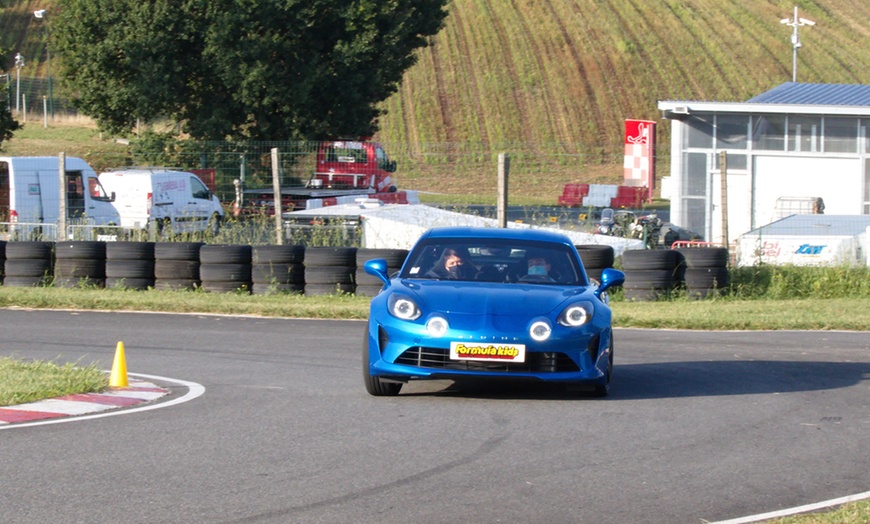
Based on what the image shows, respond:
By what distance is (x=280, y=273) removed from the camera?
53.5 ft

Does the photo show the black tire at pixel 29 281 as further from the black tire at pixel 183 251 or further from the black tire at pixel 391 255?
the black tire at pixel 391 255

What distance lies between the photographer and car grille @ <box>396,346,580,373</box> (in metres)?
7.92

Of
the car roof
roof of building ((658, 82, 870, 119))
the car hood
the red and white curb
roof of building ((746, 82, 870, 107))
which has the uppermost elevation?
roof of building ((746, 82, 870, 107))

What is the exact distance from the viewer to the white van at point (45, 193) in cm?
2538

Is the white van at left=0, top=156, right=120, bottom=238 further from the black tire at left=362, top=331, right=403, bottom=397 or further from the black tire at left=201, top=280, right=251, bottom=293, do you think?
the black tire at left=362, top=331, right=403, bottom=397

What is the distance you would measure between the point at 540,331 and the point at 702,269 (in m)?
8.57

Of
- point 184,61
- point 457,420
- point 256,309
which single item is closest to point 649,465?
point 457,420

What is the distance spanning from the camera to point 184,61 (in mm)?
39188

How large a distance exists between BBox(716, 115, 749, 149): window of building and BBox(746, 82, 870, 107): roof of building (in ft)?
2.37

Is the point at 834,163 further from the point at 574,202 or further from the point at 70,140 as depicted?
the point at 70,140

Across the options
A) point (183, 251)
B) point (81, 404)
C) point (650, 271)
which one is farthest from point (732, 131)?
point (81, 404)

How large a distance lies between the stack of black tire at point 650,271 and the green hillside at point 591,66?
3606 cm

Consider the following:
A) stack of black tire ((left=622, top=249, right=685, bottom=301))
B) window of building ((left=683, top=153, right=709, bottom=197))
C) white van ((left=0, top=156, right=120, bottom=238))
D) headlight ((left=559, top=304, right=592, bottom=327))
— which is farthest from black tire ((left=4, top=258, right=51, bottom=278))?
window of building ((left=683, top=153, right=709, bottom=197))

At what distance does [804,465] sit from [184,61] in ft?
116
